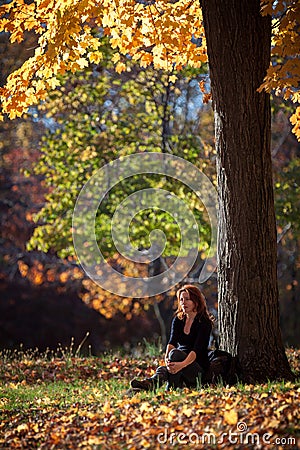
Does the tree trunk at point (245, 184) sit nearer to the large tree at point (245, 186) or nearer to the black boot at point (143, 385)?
the large tree at point (245, 186)

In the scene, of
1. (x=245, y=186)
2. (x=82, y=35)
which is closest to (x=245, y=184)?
(x=245, y=186)

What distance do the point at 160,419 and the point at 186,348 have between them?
1.67 m

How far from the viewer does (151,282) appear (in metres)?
14.2

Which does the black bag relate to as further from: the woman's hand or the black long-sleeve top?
the woman's hand

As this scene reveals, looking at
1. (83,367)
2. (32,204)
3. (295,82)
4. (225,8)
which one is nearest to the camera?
(295,82)

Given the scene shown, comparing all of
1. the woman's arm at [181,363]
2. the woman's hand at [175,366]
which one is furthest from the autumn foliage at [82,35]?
the woman's hand at [175,366]

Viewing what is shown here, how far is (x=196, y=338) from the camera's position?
6.50 metres

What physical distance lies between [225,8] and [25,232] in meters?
12.7

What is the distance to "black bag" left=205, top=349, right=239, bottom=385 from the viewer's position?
632 cm

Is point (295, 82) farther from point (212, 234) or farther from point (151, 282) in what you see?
point (151, 282)

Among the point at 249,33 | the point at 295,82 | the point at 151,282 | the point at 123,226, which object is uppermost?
the point at 249,33

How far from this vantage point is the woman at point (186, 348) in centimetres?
637

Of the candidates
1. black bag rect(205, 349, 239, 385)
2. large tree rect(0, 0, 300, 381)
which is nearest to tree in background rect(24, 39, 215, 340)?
large tree rect(0, 0, 300, 381)

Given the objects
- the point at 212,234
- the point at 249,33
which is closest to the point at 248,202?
the point at 249,33
